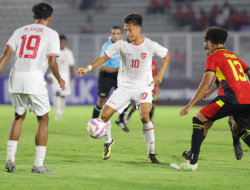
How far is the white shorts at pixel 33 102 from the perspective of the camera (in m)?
4.83

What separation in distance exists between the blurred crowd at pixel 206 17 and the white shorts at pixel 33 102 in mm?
17768

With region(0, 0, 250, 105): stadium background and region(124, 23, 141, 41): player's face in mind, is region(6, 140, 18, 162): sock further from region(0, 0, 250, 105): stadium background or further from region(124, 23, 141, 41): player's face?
region(0, 0, 250, 105): stadium background

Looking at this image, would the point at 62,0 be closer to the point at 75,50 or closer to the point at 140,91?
the point at 75,50

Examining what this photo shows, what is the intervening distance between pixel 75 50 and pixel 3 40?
458 centimetres

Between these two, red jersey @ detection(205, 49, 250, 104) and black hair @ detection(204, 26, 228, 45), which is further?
black hair @ detection(204, 26, 228, 45)

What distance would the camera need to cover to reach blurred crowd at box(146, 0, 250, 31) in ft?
69.9

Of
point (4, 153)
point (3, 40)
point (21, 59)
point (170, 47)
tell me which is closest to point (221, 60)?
point (21, 59)

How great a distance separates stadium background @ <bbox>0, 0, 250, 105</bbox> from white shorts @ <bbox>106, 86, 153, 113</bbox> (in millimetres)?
11923

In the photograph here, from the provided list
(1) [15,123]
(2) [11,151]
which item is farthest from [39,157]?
(1) [15,123]

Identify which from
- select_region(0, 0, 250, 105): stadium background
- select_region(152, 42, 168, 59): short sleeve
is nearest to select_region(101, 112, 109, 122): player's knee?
select_region(152, 42, 168, 59): short sleeve

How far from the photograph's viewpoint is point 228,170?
5.10m

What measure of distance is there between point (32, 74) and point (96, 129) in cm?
144

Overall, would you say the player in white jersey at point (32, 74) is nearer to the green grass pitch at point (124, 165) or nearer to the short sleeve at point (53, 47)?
the short sleeve at point (53, 47)

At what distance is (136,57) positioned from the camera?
234 inches
